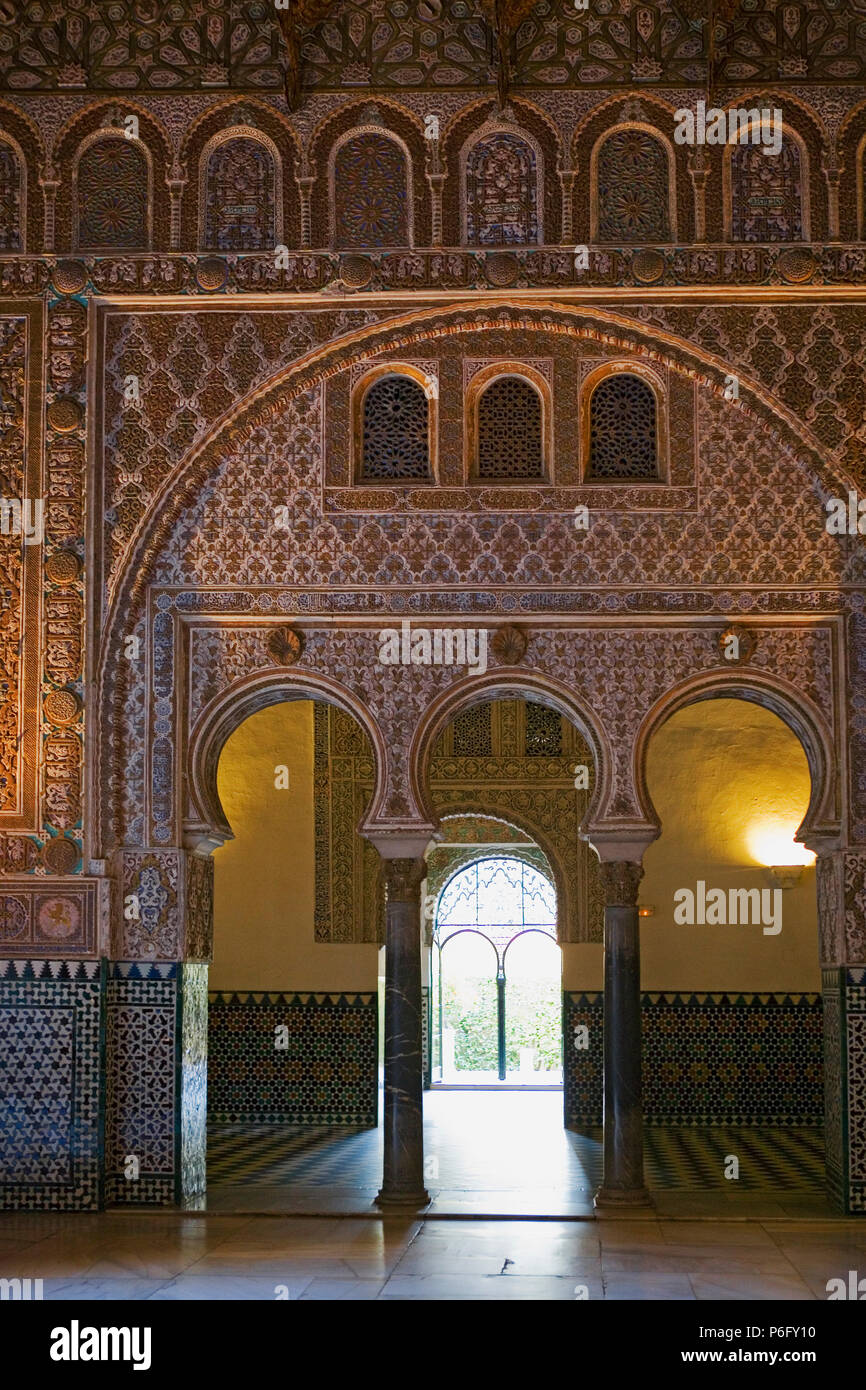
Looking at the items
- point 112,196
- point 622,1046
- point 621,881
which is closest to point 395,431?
point 112,196

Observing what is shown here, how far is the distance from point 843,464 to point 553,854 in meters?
5.93

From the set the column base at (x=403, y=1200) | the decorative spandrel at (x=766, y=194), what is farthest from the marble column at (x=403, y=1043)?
the decorative spandrel at (x=766, y=194)

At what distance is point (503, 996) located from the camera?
730 inches

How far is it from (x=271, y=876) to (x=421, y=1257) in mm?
6890

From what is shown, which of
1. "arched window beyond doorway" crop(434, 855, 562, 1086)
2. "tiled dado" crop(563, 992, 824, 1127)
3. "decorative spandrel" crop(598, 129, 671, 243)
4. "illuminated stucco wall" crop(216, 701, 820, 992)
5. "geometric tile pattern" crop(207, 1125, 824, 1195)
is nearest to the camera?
"decorative spandrel" crop(598, 129, 671, 243)

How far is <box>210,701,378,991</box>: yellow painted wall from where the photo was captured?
47.6 ft

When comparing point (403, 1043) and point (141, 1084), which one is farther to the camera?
point (403, 1043)

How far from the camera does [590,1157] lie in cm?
1195

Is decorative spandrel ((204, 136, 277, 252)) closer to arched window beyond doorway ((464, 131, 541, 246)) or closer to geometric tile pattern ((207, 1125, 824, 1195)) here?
arched window beyond doorway ((464, 131, 541, 246))

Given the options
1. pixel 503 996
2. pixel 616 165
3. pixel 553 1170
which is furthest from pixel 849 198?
pixel 503 996

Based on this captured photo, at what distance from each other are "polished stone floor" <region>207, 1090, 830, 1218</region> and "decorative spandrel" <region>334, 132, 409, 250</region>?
19.0 feet

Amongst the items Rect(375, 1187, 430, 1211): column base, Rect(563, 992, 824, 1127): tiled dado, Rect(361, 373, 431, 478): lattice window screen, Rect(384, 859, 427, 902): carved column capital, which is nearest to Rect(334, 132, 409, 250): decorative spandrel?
Rect(361, 373, 431, 478): lattice window screen

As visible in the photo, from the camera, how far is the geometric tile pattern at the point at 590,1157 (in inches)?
419

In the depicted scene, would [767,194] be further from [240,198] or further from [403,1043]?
[403,1043]
